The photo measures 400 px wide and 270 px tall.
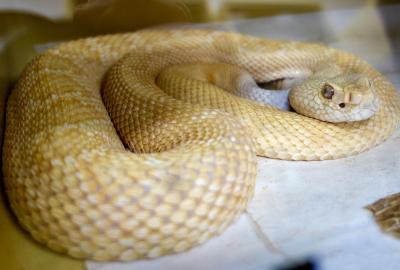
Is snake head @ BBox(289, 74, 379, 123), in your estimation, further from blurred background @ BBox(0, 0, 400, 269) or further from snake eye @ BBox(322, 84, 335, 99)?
blurred background @ BBox(0, 0, 400, 269)

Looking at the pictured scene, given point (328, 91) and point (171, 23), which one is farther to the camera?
point (171, 23)

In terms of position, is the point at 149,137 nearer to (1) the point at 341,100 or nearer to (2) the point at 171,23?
(1) the point at 341,100

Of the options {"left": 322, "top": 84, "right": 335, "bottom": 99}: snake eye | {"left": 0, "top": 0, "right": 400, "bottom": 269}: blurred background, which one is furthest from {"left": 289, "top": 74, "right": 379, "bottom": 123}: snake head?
{"left": 0, "top": 0, "right": 400, "bottom": 269}: blurred background

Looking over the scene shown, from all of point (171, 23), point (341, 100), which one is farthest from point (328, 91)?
point (171, 23)

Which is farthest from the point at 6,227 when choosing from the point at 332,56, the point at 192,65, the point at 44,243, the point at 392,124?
the point at 332,56

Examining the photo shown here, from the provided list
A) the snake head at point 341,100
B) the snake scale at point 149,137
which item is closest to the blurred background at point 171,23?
the snake scale at point 149,137

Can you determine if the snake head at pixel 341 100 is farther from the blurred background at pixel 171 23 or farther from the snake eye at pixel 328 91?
the blurred background at pixel 171 23
